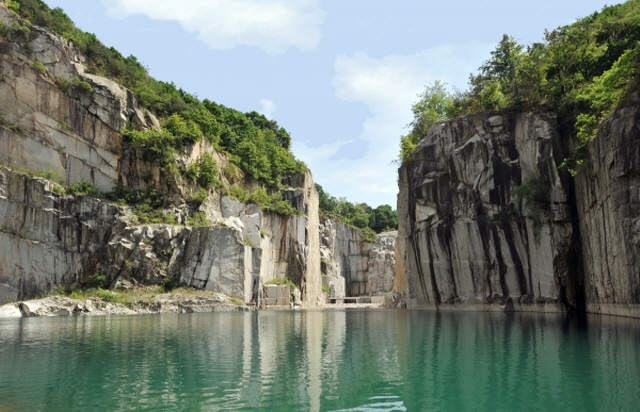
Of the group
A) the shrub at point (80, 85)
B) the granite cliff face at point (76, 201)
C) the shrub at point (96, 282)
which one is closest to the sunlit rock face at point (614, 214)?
the granite cliff face at point (76, 201)

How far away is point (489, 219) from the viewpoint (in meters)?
44.1

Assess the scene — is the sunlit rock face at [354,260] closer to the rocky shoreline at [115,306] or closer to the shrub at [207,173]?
the shrub at [207,173]

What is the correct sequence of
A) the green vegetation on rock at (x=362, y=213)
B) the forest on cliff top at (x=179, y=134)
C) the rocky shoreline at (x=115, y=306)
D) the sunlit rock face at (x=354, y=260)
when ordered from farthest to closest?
1. the green vegetation on rock at (x=362, y=213)
2. the sunlit rock face at (x=354, y=260)
3. the forest on cliff top at (x=179, y=134)
4. the rocky shoreline at (x=115, y=306)

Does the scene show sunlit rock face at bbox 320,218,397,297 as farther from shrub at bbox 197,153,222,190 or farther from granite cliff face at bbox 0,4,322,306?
granite cliff face at bbox 0,4,322,306

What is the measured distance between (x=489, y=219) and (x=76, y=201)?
37.5 meters

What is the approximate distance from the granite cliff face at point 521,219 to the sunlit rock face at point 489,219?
78 millimetres

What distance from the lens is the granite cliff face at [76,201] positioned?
51031 millimetres

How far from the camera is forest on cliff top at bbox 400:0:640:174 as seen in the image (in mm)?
34031

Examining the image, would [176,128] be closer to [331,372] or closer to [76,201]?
[76,201]

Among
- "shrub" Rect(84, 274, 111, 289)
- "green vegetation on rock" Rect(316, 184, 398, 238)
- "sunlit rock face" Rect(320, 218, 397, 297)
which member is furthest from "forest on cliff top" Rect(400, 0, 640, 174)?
"green vegetation on rock" Rect(316, 184, 398, 238)

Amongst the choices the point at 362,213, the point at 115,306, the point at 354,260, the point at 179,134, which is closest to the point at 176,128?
the point at 179,134

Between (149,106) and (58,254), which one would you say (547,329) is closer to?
(58,254)

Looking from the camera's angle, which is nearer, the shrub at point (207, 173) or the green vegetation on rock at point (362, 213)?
the shrub at point (207, 173)

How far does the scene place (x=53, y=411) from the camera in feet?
37.3
